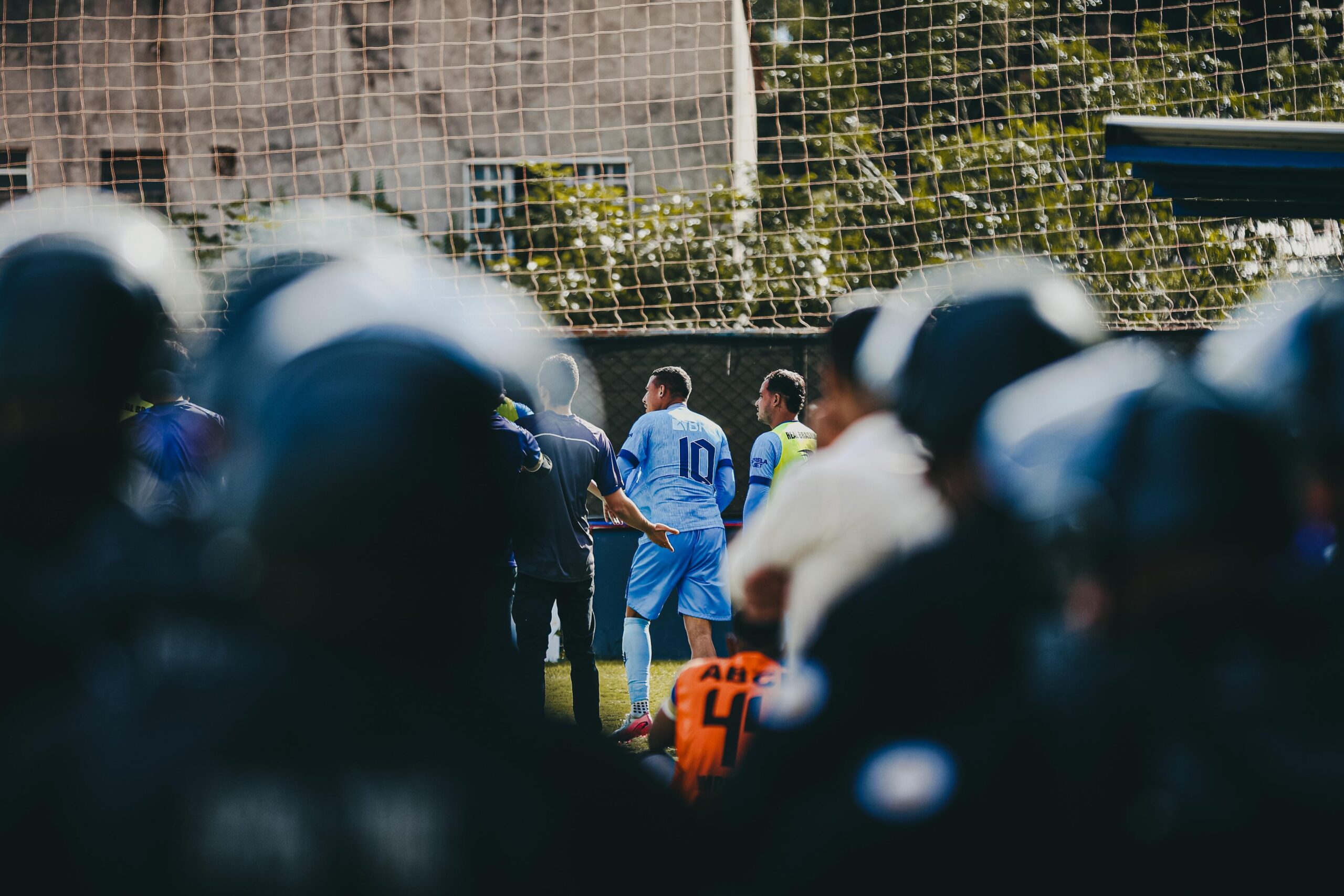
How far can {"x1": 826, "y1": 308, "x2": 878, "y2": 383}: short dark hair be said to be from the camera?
2.29 metres

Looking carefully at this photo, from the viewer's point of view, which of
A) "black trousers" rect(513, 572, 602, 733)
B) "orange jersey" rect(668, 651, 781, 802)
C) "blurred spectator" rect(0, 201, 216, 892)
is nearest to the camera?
"blurred spectator" rect(0, 201, 216, 892)

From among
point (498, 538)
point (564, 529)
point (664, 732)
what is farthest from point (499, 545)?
point (564, 529)

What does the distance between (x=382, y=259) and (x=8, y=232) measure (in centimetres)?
110

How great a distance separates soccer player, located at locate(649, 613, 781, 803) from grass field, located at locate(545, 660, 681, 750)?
3403mm

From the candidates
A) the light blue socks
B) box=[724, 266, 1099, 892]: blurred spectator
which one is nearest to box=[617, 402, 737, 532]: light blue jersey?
the light blue socks

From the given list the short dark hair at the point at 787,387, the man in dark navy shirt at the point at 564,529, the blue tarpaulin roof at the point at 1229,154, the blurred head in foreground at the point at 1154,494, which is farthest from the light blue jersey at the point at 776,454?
the blurred head in foreground at the point at 1154,494

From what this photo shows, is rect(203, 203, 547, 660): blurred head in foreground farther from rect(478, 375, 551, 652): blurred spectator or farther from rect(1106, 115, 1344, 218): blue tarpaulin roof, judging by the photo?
rect(1106, 115, 1344, 218): blue tarpaulin roof

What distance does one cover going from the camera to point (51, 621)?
1.26 meters

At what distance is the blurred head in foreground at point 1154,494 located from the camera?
1.23 meters

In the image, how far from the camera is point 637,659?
18.9ft

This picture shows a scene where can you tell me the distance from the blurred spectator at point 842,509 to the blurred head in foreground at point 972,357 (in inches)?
4.6

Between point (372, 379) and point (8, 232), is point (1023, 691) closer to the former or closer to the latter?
point (372, 379)

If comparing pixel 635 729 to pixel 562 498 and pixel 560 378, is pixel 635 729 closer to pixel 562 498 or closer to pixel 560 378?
pixel 562 498

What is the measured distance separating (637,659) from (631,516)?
76 cm
